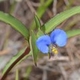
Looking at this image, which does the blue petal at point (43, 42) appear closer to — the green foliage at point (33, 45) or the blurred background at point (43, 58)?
the green foliage at point (33, 45)

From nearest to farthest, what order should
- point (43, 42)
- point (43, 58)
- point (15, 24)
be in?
point (43, 42)
point (15, 24)
point (43, 58)

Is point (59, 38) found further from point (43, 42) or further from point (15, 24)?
point (15, 24)

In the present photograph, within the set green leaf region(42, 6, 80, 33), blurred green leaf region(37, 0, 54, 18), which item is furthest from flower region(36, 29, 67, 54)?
blurred green leaf region(37, 0, 54, 18)

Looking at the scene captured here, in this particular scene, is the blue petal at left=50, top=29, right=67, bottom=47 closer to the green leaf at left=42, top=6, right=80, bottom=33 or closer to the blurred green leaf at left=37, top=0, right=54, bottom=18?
the green leaf at left=42, top=6, right=80, bottom=33

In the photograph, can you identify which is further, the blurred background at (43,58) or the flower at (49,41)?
the blurred background at (43,58)

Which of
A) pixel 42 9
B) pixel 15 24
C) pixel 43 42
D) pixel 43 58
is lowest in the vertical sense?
pixel 43 42

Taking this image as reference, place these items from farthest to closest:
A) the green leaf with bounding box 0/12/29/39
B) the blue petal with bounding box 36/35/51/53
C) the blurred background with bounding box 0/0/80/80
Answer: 1. the blurred background with bounding box 0/0/80/80
2. the green leaf with bounding box 0/12/29/39
3. the blue petal with bounding box 36/35/51/53

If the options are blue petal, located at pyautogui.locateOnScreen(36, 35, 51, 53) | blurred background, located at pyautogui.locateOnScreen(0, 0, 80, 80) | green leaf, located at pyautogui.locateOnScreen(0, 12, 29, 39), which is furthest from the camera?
blurred background, located at pyautogui.locateOnScreen(0, 0, 80, 80)

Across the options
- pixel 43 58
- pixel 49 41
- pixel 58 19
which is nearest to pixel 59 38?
pixel 49 41

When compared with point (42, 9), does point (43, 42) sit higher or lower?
lower

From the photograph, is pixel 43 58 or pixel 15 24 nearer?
pixel 15 24

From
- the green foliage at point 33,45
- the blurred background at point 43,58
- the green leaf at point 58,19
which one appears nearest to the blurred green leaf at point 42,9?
the blurred background at point 43,58

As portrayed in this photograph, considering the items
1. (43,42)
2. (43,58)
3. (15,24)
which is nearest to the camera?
(43,42)

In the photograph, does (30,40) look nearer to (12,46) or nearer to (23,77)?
(23,77)
